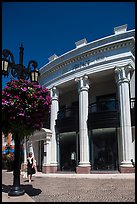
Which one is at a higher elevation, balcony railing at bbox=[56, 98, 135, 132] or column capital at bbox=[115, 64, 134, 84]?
column capital at bbox=[115, 64, 134, 84]

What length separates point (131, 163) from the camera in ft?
46.0

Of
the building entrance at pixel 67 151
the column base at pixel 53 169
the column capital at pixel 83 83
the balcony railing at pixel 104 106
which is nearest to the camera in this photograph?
the balcony railing at pixel 104 106

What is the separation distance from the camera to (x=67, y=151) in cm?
1800

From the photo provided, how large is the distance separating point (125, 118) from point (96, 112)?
229 centimetres

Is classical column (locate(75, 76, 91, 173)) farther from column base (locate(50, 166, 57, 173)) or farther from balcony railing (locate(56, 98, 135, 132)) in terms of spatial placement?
column base (locate(50, 166, 57, 173))

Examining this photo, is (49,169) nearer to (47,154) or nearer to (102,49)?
(47,154)

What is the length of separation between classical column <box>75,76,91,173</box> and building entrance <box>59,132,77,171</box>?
178cm

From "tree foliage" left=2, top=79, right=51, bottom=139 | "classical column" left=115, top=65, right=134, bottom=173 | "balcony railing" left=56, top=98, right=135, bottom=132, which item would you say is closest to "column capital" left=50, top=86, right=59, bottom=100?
"balcony railing" left=56, top=98, right=135, bottom=132

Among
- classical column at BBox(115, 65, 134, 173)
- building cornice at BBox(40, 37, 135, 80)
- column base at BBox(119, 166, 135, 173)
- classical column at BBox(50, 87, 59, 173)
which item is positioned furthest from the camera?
classical column at BBox(50, 87, 59, 173)

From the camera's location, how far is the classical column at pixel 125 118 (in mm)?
14081

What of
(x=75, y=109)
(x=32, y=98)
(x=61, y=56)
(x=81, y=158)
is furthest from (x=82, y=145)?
(x=32, y=98)

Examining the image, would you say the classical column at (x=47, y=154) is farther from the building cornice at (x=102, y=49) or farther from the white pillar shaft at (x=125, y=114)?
the white pillar shaft at (x=125, y=114)

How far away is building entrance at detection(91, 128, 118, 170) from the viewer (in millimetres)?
15281

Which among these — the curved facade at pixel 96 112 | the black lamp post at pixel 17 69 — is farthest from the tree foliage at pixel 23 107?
the curved facade at pixel 96 112
